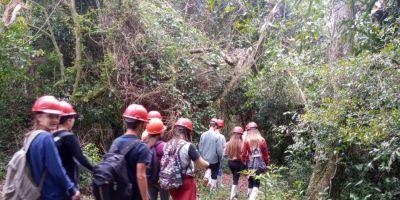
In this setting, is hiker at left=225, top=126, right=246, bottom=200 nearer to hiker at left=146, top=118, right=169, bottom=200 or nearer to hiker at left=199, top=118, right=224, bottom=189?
hiker at left=199, top=118, right=224, bottom=189

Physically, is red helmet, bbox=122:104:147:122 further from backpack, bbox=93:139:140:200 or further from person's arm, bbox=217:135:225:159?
person's arm, bbox=217:135:225:159

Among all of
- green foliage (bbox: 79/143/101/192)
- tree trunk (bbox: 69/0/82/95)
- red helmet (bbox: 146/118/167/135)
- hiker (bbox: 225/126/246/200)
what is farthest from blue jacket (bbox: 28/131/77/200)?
tree trunk (bbox: 69/0/82/95)

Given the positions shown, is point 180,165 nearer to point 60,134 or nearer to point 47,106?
point 60,134

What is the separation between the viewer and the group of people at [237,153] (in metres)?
10.5

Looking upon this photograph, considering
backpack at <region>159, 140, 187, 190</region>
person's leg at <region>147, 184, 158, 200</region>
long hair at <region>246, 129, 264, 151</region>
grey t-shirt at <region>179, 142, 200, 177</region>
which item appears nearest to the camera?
grey t-shirt at <region>179, 142, 200, 177</region>

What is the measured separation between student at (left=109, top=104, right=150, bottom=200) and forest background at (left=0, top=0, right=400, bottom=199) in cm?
390

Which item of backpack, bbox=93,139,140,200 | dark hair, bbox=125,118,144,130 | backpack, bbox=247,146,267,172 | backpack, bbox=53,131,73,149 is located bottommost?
backpack, bbox=247,146,267,172

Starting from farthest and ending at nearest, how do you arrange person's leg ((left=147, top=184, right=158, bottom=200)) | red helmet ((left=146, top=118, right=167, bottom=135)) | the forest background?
the forest background
person's leg ((left=147, top=184, right=158, bottom=200))
red helmet ((left=146, top=118, right=167, bottom=135))

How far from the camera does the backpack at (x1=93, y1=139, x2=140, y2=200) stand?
4.89 metres

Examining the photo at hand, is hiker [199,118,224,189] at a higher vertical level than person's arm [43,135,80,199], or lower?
lower

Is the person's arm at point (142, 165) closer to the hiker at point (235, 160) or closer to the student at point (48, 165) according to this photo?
the student at point (48, 165)

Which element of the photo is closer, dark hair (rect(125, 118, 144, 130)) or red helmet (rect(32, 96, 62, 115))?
red helmet (rect(32, 96, 62, 115))

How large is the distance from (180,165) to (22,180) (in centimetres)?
291

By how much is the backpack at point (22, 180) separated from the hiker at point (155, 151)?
2.31 m
